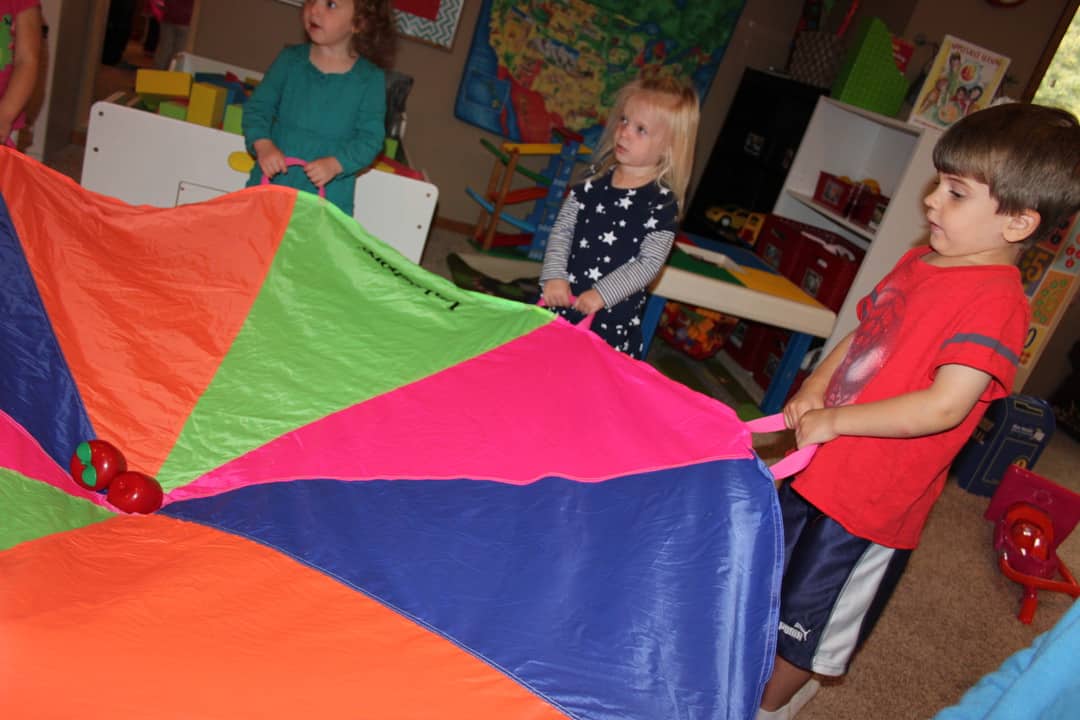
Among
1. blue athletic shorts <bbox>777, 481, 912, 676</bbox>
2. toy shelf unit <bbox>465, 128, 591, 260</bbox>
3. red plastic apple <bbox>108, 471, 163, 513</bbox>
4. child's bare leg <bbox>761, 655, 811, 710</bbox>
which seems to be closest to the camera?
red plastic apple <bbox>108, 471, 163, 513</bbox>

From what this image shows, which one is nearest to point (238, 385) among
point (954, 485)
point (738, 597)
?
point (738, 597)

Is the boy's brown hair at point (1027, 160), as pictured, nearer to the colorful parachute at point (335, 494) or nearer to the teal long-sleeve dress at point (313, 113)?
the colorful parachute at point (335, 494)

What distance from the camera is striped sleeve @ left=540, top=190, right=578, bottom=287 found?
2258 mm

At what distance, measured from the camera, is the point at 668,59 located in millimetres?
5113

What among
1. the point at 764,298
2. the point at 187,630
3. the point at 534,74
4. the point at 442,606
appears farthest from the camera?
the point at 534,74

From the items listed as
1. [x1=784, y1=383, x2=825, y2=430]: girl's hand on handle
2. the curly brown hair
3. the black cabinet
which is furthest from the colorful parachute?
the black cabinet

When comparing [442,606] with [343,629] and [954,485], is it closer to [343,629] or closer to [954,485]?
[343,629]

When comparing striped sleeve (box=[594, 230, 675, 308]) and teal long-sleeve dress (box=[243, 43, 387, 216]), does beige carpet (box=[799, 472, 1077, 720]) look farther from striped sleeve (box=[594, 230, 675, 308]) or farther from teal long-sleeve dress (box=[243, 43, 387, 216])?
teal long-sleeve dress (box=[243, 43, 387, 216])

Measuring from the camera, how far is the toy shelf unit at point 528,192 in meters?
4.71

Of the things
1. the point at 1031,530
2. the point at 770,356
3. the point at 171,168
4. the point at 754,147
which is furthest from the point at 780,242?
the point at 171,168

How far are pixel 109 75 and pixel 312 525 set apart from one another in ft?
20.5

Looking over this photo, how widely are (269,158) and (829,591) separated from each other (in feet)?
5.72

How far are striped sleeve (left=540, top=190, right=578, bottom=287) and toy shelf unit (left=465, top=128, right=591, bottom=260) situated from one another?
244cm

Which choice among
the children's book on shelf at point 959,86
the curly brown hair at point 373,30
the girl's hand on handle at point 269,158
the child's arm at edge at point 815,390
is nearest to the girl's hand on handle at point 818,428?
the child's arm at edge at point 815,390
